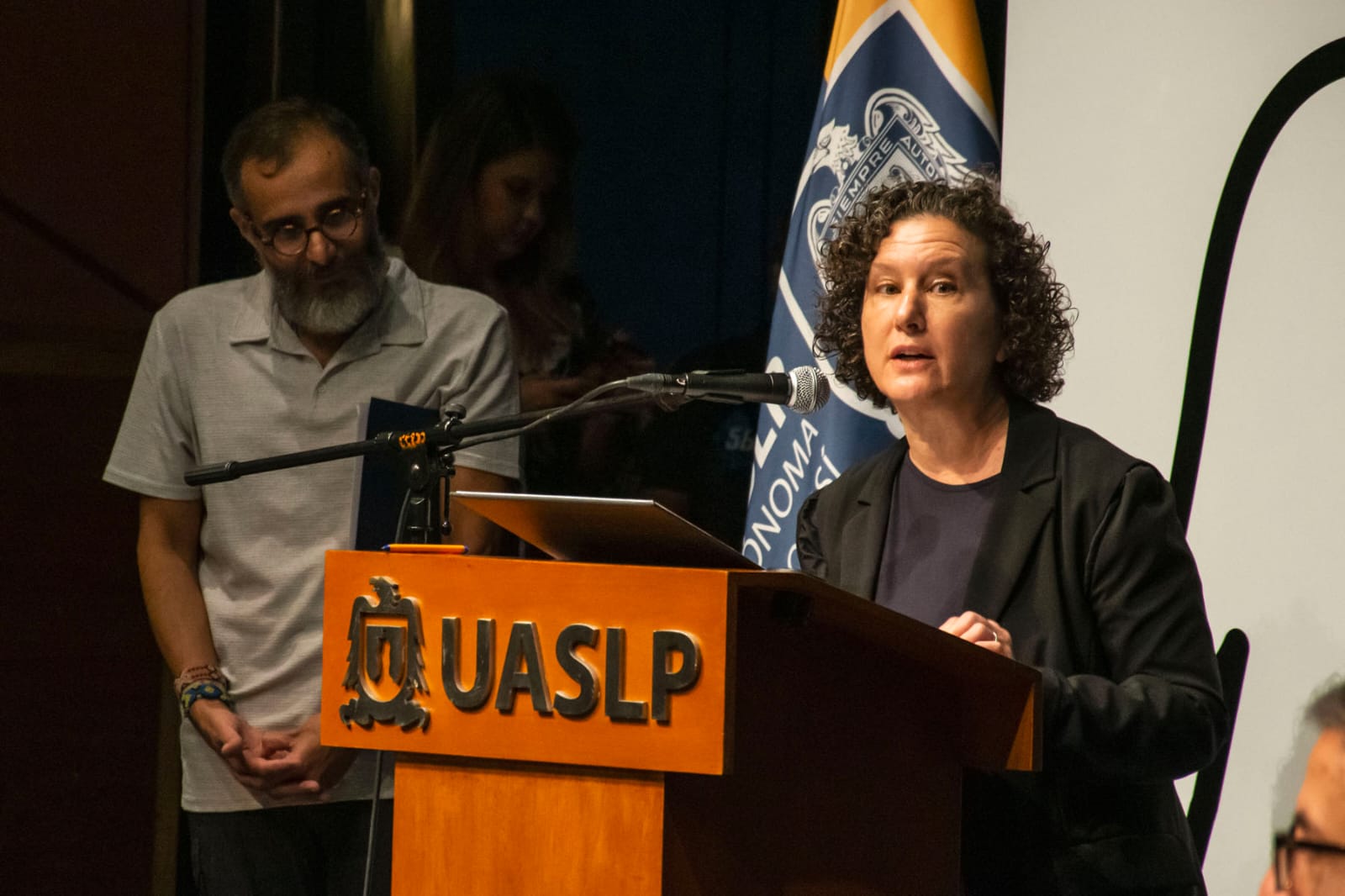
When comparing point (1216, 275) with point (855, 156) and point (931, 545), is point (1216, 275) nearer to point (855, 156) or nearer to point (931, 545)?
point (855, 156)

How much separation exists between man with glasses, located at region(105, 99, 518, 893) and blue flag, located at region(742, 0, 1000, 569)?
0.87m

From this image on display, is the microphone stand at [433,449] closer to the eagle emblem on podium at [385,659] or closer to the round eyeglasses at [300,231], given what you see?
the eagle emblem on podium at [385,659]

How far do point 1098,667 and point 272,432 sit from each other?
1469 millimetres

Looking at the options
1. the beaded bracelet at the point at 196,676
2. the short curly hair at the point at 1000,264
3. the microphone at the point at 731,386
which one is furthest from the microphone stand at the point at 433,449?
the beaded bracelet at the point at 196,676

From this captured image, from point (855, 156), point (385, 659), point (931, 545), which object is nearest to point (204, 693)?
point (385, 659)

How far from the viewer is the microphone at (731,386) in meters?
1.72

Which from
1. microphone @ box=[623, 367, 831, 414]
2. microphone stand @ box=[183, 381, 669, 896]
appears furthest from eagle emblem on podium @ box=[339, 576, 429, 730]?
microphone @ box=[623, 367, 831, 414]

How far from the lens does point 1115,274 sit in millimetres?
3029

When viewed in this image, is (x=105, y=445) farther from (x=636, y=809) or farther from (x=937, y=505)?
(x=636, y=809)

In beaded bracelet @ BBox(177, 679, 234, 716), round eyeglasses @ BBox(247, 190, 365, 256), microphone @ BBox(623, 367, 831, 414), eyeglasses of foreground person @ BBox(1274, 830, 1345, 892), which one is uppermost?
round eyeglasses @ BBox(247, 190, 365, 256)

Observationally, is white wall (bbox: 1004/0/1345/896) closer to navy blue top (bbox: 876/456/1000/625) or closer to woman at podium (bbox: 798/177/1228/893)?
woman at podium (bbox: 798/177/1228/893)

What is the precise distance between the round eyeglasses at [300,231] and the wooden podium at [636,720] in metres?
1.28

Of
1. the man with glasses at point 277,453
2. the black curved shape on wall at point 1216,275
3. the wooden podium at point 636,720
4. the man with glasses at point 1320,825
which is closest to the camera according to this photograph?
the wooden podium at point 636,720

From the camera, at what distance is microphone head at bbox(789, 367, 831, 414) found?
5.95 ft
